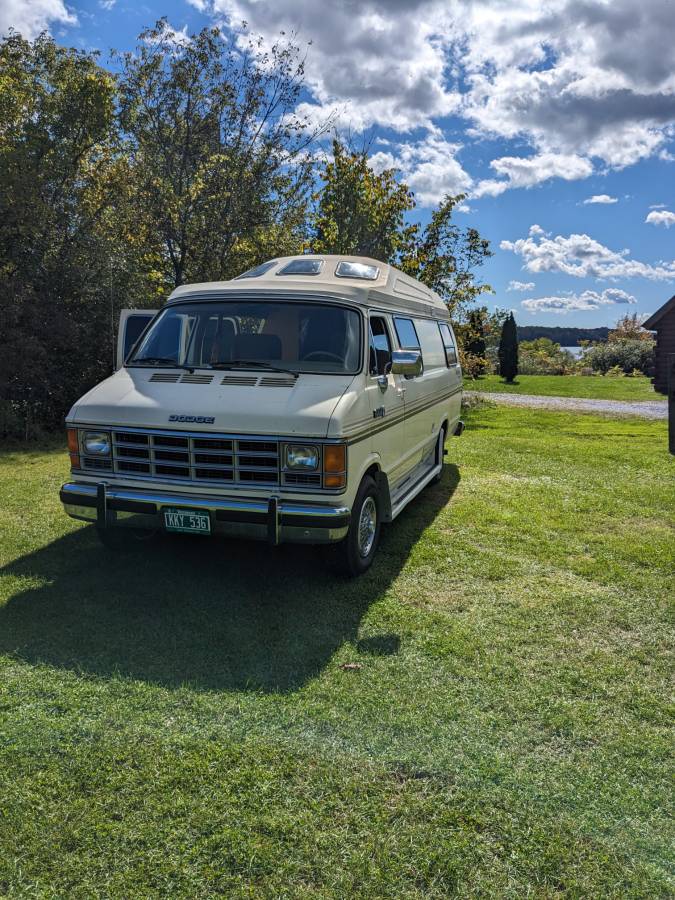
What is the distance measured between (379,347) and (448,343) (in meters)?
3.77

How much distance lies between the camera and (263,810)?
8.71 feet

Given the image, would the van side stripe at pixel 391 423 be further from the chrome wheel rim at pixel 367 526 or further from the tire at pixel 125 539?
the tire at pixel 125 539

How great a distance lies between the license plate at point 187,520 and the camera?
4699 mm

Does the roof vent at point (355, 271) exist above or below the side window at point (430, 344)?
above

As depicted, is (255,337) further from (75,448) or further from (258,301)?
(75,448)

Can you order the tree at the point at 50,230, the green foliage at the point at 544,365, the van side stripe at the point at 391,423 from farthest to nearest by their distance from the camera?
the green foliage at the point at 544,365 → the tree at the point at 50,230 → the van side stripe at the point at 391,423

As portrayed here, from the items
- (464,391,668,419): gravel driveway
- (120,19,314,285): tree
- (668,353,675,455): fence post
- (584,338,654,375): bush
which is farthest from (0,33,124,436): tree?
(584,338,654,375): bush

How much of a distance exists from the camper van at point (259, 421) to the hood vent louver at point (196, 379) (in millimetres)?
12

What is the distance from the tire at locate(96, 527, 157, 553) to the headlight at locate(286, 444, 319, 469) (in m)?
1.84

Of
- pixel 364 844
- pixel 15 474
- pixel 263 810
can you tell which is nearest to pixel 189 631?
pixel 263 810

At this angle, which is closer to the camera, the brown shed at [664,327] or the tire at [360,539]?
the tire at [360,539]

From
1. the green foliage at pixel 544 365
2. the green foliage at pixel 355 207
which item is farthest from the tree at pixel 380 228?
the green foliage at pixel 544 365

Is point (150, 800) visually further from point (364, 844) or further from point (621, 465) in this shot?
point (621, 465)

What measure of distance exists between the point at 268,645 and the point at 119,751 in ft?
4.17
